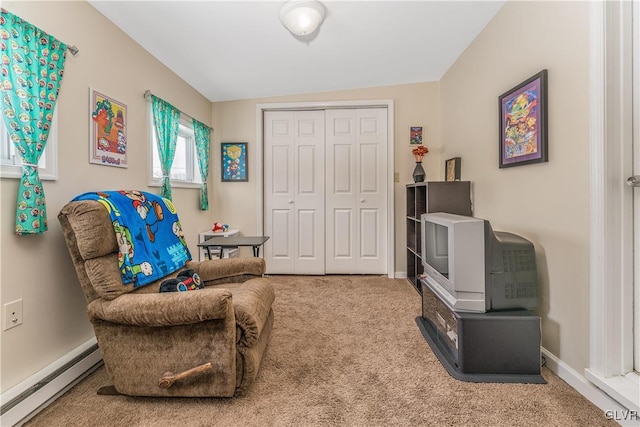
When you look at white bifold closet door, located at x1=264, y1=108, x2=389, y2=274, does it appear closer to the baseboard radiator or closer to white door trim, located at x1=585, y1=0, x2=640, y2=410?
the baseboard radiator

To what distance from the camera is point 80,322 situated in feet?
5.62

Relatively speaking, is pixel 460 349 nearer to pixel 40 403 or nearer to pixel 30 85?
pixel 40 403

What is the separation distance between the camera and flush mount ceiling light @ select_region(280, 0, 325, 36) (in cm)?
187

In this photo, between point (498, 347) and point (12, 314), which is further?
point (498, 347)

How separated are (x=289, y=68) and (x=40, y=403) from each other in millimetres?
3007

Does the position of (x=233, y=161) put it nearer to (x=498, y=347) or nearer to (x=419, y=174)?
(x=419, y=174)

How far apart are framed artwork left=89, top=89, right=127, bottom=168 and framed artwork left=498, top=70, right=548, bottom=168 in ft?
8.96

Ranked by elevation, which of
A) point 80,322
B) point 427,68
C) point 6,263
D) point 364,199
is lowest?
point 80,322

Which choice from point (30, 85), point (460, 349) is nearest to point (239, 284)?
point (460, 349)

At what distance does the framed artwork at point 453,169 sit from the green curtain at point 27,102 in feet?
10.2

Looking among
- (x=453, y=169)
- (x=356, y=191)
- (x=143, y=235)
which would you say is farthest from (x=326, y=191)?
(x=143, y=235)

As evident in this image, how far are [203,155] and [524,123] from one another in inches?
123

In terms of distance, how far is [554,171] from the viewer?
1619 mm

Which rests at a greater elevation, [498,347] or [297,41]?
[297,41]
